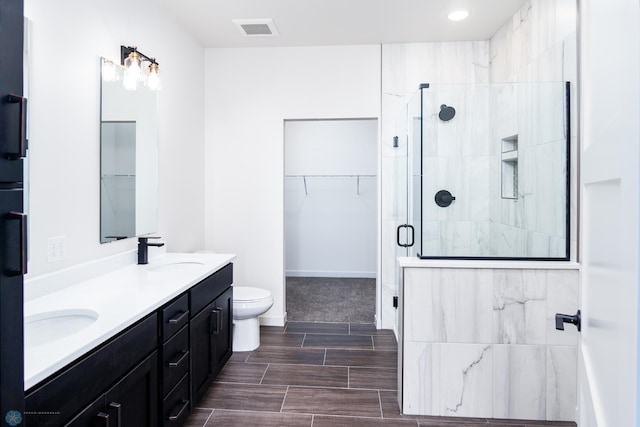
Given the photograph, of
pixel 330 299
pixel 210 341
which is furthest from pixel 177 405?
pixel 330 299

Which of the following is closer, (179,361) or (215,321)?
(179,361)

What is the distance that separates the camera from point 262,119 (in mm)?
4000

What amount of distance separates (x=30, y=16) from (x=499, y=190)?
9.13 feet

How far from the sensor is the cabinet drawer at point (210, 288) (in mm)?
2296

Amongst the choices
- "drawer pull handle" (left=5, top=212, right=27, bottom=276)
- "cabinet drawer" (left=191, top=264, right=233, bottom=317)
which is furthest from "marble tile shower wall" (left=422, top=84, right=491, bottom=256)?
"drawer pull handle" (left=5, top=212, right=27, bottom=276)

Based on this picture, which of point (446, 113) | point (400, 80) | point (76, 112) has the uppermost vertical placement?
point (400, 80)

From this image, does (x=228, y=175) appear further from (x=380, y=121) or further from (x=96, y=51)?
(x=96, y=51)

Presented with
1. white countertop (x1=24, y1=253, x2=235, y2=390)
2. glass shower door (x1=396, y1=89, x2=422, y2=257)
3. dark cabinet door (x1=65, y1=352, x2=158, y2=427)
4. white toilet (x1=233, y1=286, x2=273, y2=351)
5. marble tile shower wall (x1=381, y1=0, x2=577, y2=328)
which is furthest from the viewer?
marble tile shower wall (x1=381, y1=0, x2=577, y2=328)

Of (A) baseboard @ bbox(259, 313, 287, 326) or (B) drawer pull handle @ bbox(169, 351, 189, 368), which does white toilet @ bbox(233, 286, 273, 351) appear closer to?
(A) baseboard @ bbox(259, 313, 287, 326)

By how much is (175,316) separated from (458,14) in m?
2.91

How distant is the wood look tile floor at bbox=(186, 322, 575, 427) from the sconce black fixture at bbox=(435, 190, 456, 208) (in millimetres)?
1255

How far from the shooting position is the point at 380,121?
3922mm

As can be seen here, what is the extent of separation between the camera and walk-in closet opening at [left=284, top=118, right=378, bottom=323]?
20.2ft

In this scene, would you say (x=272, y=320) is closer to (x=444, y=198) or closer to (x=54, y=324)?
(x=444, y=198)
